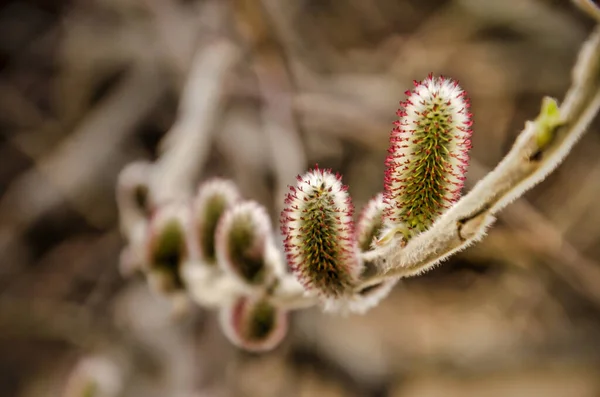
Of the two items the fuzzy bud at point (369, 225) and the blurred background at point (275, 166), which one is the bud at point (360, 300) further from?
the blurred background at point (275, 166)

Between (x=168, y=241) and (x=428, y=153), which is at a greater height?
(x=428, y=153)

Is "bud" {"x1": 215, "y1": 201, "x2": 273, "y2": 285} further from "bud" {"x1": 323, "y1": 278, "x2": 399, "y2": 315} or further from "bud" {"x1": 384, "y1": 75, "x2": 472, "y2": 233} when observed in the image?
"bud" {"x1": 384, "y1": 75, "x2": 472, "y2": 233}

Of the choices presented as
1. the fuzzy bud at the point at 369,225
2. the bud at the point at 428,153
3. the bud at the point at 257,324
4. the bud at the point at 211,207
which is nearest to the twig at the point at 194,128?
the bud at the point at 211,207

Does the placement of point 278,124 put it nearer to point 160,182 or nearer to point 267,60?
point 267,60

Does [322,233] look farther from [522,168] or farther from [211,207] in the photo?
[211,207]

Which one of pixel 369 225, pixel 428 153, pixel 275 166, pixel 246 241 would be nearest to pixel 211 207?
pixel 246 241

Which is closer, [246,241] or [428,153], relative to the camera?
[428,153]

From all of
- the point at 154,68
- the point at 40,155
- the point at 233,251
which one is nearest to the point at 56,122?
the point at 40,155
